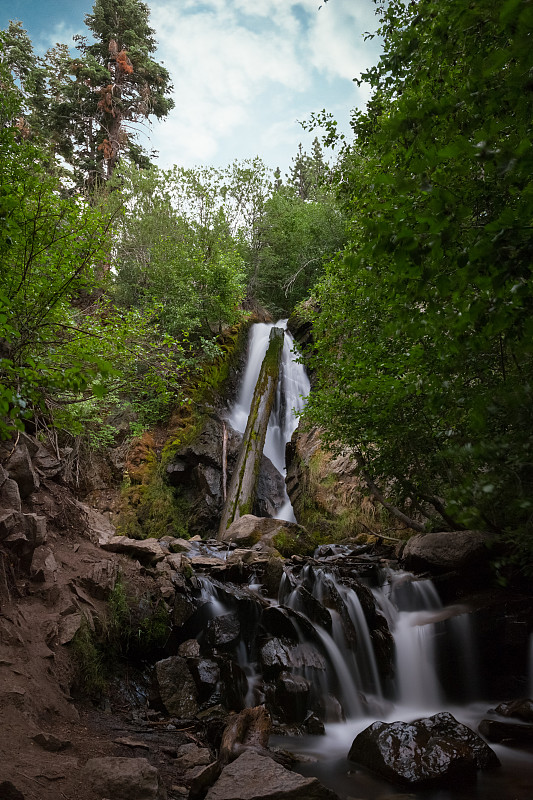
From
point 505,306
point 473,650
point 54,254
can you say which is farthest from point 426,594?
point 54,254

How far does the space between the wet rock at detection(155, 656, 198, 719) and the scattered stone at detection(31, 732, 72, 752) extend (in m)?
1.88

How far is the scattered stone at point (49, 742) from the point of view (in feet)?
12.3

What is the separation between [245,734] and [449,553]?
4.56 m

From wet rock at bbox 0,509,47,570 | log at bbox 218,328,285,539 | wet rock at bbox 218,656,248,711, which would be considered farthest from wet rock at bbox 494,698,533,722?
log at bbox 218,328,285,539

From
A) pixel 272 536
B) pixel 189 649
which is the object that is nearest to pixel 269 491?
pixel 272 536

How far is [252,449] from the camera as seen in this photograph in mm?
15602

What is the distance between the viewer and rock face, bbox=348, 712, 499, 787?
4.43 meters

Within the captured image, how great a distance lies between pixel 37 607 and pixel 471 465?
5.26m

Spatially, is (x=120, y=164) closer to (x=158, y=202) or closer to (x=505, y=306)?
(x=158, y=202)

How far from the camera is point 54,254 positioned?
6.78 meters

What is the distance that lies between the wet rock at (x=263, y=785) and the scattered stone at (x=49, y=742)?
1.37 meters

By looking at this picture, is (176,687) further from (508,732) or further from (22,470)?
(508,732)

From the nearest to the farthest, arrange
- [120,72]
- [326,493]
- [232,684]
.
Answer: [232,684]
[326,493]
[120,72]

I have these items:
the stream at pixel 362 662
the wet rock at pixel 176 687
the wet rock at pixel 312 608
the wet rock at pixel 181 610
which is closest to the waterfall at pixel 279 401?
the stream at pixel 362 662
